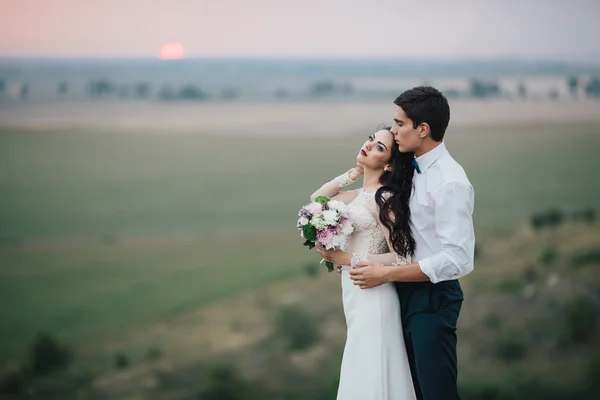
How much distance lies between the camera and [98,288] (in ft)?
20.7

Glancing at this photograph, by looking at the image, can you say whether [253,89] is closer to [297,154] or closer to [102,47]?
[297,154]

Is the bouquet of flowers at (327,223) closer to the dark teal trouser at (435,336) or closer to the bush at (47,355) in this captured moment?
the dark teal trouser at (435,336)

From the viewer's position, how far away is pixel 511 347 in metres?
6.41

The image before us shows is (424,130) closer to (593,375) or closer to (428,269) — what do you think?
(428,269)

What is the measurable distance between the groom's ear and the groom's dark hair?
0.01m

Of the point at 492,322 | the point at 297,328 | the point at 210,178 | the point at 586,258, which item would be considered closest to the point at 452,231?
the point at 297,328

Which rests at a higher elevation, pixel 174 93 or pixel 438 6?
pixel 438 6

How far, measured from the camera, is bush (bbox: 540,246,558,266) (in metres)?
6.66

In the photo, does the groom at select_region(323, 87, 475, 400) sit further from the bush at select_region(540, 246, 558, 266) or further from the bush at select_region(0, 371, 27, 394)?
the bush at select_region(0, 371, 27, 394)

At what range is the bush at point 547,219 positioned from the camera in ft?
22.6

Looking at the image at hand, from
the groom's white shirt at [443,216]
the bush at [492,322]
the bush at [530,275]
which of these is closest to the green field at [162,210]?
the bush at [530,275]

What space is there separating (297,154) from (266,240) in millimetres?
820

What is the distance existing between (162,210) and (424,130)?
164 inches

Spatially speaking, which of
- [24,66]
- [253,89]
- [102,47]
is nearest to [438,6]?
[253,89]
